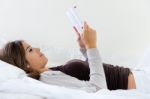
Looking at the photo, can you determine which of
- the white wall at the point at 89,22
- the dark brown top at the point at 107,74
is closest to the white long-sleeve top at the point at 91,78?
the dark brown top at the point at 107,74

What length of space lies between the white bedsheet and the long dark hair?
0.28 m

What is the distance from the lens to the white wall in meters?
2.26

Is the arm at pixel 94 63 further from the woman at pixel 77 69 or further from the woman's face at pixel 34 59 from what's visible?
the woman's face at pixel 34 59

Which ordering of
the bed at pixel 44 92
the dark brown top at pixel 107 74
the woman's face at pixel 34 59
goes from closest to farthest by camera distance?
the bed at pixel 44 92
the woman's face at pixel 34 59
the dark brown top at pixel 107 74

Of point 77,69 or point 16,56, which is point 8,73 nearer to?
point 16,56

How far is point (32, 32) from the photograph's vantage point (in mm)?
2273

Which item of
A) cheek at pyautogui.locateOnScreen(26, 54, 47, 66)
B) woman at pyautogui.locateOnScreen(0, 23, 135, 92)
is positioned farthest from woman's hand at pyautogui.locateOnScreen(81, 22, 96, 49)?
cheek at pyautogui.locateOnScreen(26, 54, 47, 66)

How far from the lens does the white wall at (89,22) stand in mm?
2258

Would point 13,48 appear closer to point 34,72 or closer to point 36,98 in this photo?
point 34,72

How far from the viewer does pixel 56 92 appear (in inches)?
44.1

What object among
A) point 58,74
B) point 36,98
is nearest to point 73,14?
Answer: point 58,74

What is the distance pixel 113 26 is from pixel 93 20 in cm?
14

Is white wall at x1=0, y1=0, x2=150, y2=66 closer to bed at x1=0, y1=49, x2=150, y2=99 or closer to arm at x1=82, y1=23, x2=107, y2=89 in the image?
arm at x1=82, y1=23, x2=107, y2=89

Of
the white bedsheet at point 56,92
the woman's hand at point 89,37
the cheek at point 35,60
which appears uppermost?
the woman's hand at point 89,37
